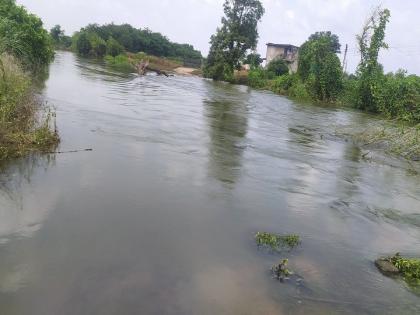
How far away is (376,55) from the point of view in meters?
35.4

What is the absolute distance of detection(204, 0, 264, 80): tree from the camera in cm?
5212

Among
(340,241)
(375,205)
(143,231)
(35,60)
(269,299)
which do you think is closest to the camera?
(269,299)

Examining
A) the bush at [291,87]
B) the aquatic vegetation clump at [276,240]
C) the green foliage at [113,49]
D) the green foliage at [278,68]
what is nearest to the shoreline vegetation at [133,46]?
the green foliage at [113,49]

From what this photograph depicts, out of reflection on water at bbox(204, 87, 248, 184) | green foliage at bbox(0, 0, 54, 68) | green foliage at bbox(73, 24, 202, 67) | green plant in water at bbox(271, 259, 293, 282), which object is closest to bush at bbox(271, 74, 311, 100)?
reflection on water at bbox(204, 87, 248, 184)

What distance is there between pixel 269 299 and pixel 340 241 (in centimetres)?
241

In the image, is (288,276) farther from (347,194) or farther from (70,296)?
(347,194)

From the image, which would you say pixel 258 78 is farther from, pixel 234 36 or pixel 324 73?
pixel 324 73

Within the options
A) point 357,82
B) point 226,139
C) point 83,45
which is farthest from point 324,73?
point 83,45

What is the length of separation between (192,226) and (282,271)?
179 centimetres

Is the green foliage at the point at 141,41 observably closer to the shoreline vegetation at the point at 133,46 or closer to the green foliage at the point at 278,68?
the shoreline vegetation at the point at 133,46

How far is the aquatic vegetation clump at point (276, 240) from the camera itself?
6.53m

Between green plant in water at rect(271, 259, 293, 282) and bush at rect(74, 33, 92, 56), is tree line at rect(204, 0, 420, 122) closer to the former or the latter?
green plant in water at rect(271, 259, 293, 282)

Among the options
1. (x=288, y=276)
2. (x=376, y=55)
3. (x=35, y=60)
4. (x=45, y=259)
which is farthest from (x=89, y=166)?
(x=376, y=55)

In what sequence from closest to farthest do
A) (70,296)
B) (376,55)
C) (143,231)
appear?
(70,296) → (143,231) → (376,55)
